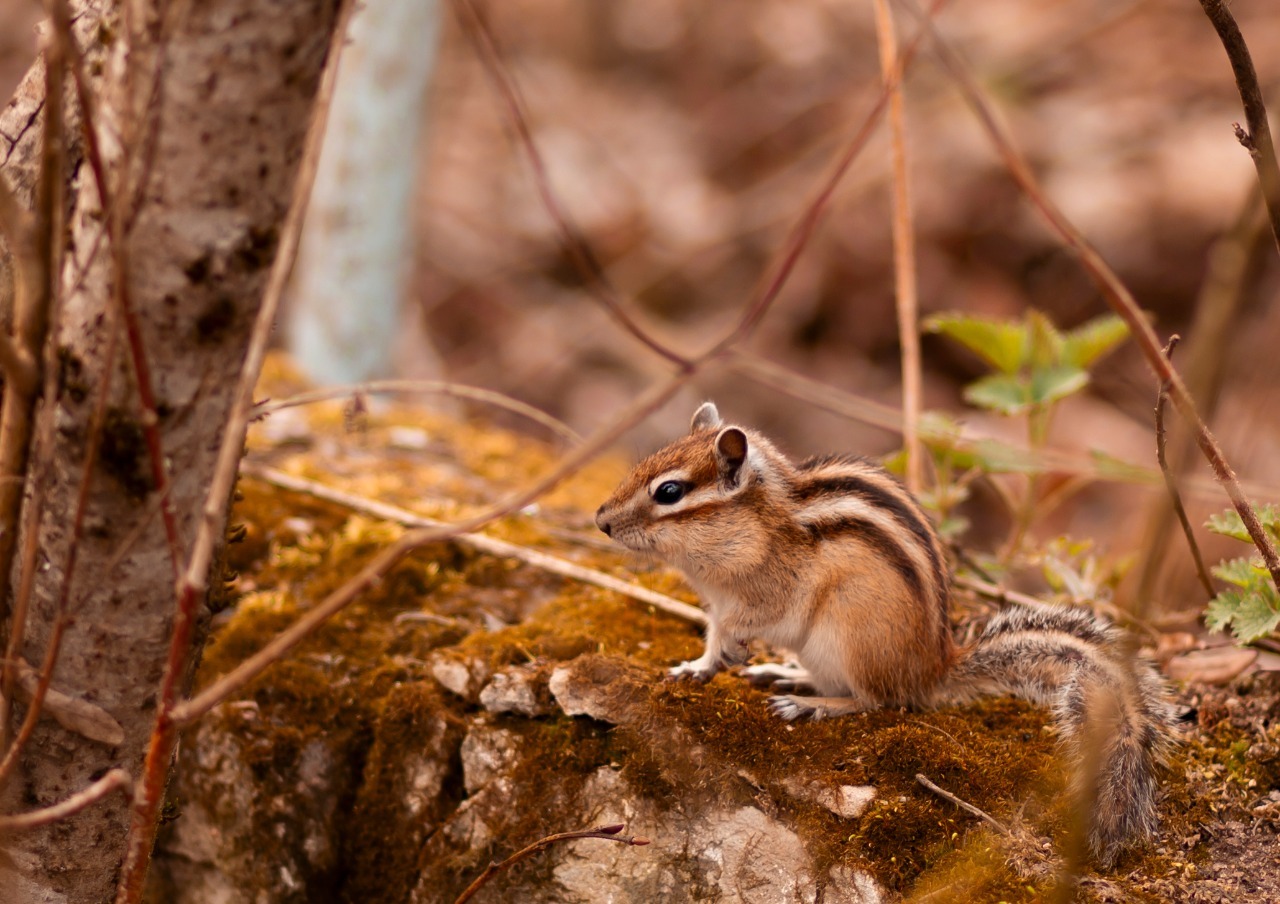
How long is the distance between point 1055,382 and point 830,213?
10.9 feet

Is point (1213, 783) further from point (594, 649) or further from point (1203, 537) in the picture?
point (1203, 537)

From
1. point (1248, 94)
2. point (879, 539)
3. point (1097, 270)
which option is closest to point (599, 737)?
point (879, 539)

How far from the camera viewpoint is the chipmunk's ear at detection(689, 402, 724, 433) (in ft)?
11.3

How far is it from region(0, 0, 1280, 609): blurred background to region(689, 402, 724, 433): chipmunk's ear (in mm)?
3036

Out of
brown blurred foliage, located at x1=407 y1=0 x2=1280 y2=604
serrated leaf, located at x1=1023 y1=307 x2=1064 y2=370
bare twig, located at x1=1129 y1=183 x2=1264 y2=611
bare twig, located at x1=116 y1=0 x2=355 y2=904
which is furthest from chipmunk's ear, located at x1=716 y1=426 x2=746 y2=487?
brown blurred foliage, located at x1=407 y1=0 x2=1280 y2=604

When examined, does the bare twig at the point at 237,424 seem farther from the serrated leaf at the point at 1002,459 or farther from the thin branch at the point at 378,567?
the serrated leaf at the point at 1002,459

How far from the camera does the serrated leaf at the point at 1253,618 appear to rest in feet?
8.04

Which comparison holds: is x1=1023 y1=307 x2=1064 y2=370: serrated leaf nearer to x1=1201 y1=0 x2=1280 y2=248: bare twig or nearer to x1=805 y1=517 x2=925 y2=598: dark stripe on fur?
x1=805 y1=517 x2=925 y2=598: dark stripe on fur

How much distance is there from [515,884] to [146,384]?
1451 millimetres

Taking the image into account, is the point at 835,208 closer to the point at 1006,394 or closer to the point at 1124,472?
the point at 1006,394

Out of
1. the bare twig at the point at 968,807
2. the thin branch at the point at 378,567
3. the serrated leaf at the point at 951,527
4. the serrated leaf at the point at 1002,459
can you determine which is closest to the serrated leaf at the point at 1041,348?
the serrated leaf at the point at 1002,459

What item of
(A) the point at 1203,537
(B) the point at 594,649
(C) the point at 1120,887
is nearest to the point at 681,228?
(A) the point at 1203,537

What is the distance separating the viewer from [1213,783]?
2578 millimetres

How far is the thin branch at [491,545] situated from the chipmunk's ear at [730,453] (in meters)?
0.41
